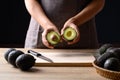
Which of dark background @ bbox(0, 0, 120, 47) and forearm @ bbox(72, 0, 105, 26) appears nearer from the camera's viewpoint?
forearm @ bbox(72, 0, 105, 26)

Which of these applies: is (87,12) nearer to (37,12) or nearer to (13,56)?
(37,12)

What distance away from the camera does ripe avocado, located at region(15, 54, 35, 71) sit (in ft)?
3.31

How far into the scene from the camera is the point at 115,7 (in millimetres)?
3230

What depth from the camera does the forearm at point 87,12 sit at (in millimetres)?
1415

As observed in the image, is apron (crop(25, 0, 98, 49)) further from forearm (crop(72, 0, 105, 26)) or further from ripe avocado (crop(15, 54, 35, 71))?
ripe avocado (crop(15, 54, 35, 71))

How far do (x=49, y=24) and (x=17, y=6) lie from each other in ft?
6.33

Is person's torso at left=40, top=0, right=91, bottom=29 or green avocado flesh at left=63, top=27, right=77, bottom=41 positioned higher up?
person's torso at left=40, top=0, right=91, bottom=29

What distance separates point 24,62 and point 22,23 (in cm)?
226

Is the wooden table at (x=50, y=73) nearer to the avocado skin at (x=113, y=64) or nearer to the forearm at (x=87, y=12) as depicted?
the avocado skin at (x=113, y=64)

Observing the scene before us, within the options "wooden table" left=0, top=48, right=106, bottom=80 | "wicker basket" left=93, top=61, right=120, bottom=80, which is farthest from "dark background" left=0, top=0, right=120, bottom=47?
"wicker basket" left=93, top=61, right=120, bottom=80

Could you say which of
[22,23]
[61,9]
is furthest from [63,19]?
[22,23]

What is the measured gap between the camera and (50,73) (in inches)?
39.9

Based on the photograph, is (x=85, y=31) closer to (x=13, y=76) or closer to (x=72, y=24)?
(x=72, y=24)

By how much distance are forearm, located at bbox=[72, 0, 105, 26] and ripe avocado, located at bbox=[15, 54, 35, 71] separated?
1.41 feet
